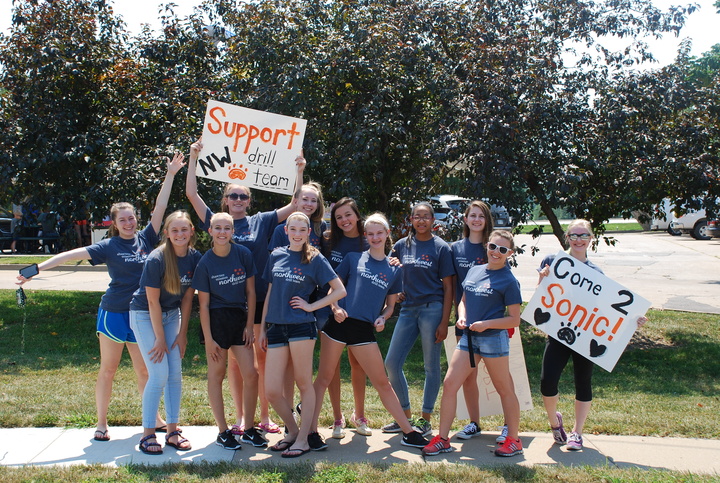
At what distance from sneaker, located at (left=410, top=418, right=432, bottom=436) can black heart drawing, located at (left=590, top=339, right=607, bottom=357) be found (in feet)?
4.37

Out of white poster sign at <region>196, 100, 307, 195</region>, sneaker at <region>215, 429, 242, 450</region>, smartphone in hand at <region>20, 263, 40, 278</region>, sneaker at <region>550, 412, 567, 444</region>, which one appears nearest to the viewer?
sneaker at <region>215, 429, 242, 450</region>

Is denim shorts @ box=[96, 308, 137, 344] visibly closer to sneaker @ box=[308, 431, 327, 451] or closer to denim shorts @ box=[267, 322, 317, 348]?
denim shorts @ box=[267, 322, 317, 348]

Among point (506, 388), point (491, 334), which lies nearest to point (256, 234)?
point (491, 334)

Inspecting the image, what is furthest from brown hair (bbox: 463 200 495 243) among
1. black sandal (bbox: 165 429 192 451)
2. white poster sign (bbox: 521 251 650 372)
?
black sandal (bbox: 165 429 192 451)

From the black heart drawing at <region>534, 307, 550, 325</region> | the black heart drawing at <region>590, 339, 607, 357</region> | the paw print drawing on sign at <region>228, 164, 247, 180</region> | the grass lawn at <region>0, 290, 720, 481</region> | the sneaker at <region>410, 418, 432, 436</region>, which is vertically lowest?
the grass lawn at <region>0, 290, 720, 481</region>

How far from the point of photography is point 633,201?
8.57 m

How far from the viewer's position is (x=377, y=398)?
646 centimetres

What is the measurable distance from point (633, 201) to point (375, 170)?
131 inches

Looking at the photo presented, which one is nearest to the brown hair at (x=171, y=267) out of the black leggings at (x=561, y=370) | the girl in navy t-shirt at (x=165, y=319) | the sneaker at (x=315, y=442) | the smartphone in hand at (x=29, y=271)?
the girl in navy t-shirt at (x=165, y=319)

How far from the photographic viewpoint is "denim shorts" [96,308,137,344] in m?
4.98

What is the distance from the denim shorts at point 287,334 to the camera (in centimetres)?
467

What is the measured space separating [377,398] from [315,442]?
1.70 m

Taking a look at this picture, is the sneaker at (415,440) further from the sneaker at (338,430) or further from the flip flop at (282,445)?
the flip flop at (282,445)

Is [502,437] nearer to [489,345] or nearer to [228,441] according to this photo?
[489,345]
